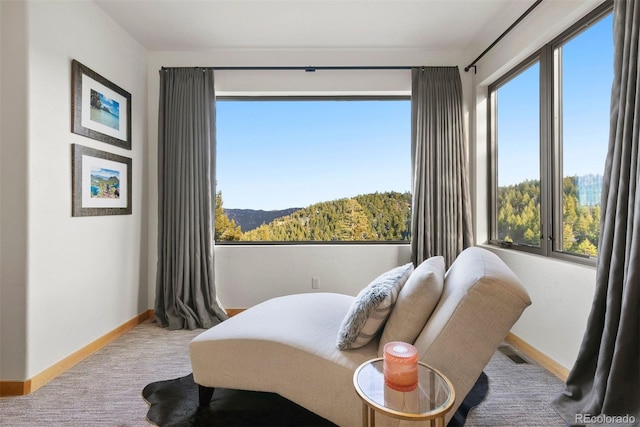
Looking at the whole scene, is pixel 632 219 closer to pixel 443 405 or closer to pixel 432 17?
pixel 443 405

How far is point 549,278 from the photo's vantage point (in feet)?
7.11

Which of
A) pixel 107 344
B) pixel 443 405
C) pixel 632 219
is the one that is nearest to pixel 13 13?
pixel 107 344

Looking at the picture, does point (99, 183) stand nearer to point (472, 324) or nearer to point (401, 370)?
point (401, 370)

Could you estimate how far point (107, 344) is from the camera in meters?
2.56

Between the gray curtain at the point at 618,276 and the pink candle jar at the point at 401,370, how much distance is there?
3.45ft

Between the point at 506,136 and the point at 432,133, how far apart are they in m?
0.63

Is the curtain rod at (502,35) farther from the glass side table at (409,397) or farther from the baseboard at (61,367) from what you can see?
the baseboard at (61,367)

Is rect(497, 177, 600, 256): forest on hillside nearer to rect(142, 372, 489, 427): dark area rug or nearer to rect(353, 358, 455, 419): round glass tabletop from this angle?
rect(142, 372, 489, 427): dark area rug

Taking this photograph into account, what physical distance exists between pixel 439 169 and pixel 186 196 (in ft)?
7.83

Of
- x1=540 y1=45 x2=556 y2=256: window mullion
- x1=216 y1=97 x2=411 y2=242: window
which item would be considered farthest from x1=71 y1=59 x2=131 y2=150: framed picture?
x1=540 y1=45 x2=556 y2=256: window mullion

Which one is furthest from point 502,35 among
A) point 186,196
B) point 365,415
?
point 186,196

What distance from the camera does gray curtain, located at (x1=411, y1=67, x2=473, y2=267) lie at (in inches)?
118

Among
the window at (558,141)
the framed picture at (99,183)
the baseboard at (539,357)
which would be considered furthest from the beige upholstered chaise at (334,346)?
the framed picture at (99,183)

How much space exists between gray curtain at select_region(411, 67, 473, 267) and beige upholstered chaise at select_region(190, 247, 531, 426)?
131cm
